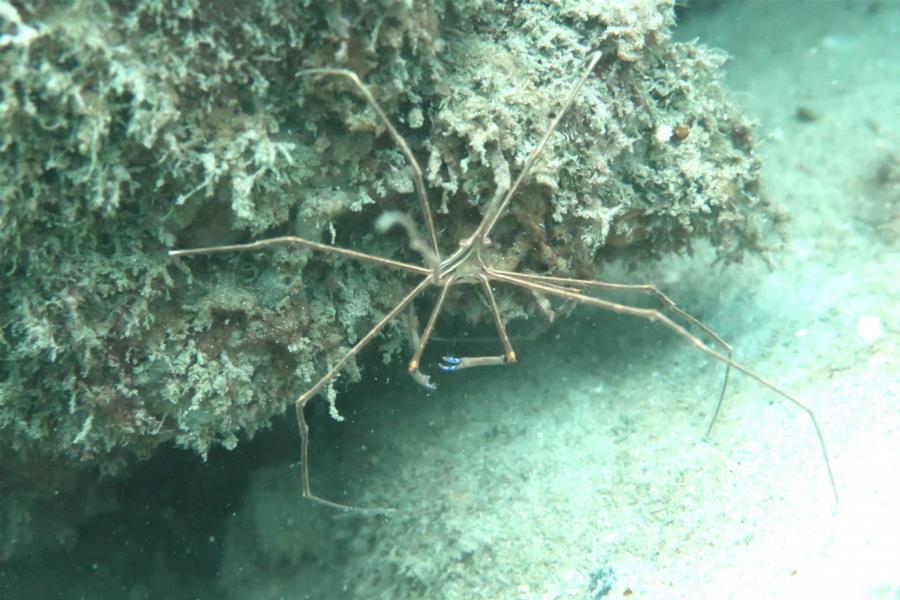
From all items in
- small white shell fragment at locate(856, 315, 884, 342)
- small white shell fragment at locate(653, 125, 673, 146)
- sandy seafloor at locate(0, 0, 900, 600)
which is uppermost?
small white shell fragment at locate(653, 125, 673, 146)

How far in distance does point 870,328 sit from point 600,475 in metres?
1.69

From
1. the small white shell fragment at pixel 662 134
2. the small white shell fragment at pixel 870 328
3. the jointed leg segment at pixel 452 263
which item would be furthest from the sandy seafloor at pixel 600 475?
the small white shell fragment at pixel 662 134

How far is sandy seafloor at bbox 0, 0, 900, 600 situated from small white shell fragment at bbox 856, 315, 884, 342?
0.04 feet

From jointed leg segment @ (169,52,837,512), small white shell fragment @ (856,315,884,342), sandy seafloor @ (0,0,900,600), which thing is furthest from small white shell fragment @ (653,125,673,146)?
small white shell fragment @ (856,315,884,342)

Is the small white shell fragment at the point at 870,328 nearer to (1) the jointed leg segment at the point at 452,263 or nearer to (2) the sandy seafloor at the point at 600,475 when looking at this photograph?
(2) the sandy seafloor at the point at 600,475

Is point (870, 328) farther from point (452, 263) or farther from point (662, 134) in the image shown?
point (452, 263)

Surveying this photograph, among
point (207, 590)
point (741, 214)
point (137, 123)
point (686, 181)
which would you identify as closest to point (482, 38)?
point (686, 181)

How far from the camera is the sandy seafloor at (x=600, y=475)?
2.52 meters

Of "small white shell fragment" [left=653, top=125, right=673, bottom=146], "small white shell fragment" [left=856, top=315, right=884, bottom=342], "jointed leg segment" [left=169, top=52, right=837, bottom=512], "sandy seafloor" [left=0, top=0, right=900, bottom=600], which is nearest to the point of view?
"jointed leg segment" [left=169, top=52, right=837, bottom=512]

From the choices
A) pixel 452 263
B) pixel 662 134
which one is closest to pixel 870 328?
pixel 662 134

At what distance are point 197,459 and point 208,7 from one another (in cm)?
262

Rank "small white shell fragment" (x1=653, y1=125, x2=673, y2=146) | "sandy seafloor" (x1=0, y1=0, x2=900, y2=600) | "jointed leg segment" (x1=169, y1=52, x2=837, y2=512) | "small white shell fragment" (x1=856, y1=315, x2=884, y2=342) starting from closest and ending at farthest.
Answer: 1. "jointed leg segment" (x1=169, y1=52, x2=837, y2=512)
2. "sandy seafloor" (x1=0, y1=0, x2=900, y2=600)
3. "small white shell fragment" (x1=653, y1=125, x2=673, y2=146)
4. "small white shell fragment" (x1=856, y1=315, x2=884, y2=342)

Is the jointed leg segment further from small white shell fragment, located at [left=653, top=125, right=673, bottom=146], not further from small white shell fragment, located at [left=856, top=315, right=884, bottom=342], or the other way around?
small white shell fragment, located at [left=856, top=315, right=884, bottom=342]

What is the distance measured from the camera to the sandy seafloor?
252 cm
